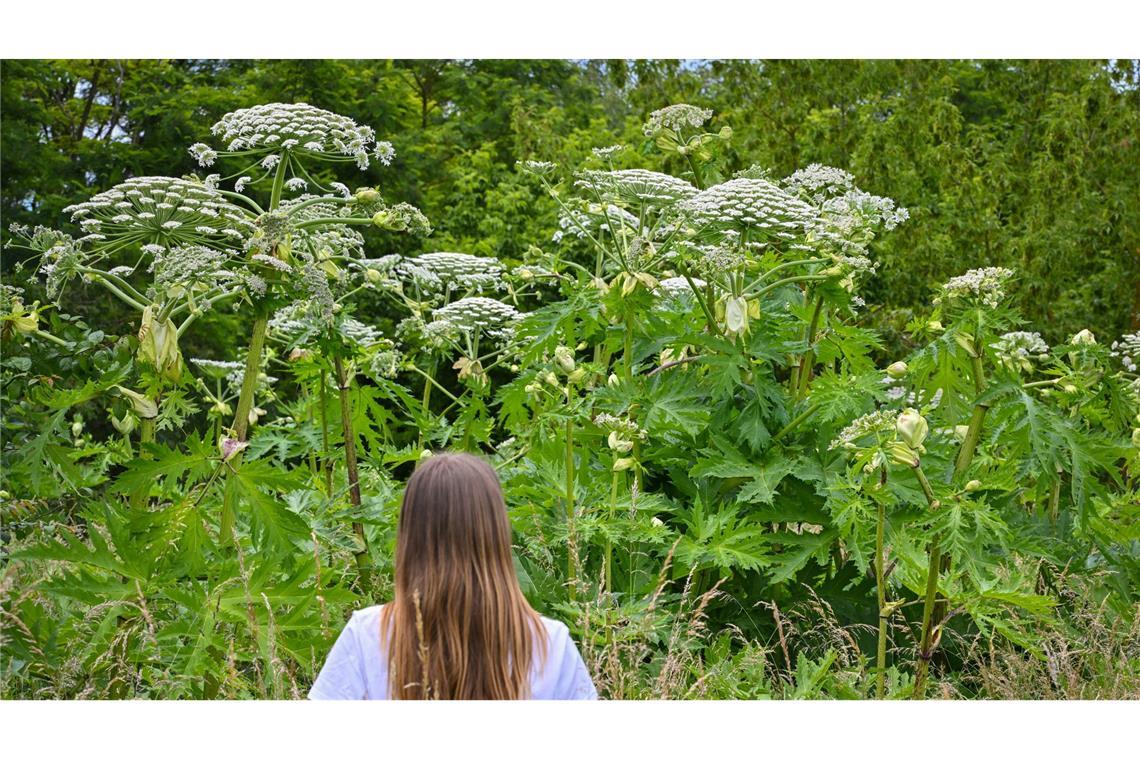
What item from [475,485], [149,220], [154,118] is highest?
[154,118]

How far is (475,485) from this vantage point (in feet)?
7.77

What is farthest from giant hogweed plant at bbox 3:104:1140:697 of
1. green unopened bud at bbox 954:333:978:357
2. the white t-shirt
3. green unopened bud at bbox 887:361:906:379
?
the white t-shirt

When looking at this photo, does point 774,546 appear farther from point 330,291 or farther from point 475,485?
point 475,485

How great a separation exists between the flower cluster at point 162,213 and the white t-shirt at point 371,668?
153cm

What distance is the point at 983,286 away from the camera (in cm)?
389

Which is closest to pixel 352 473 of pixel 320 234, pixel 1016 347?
pixel 320 234

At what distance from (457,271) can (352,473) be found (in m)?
1.55

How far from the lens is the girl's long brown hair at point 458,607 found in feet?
7.66

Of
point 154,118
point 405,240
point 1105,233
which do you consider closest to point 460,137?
point 405,240

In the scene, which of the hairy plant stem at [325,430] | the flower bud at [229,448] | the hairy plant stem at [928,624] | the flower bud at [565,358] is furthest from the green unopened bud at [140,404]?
the hairy plant stem at [928,624]

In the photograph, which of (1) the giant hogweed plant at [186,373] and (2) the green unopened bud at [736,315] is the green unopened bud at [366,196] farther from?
(2) the green unopened bud at [736,315]

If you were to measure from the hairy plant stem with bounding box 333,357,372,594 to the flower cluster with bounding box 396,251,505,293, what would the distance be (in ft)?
2.83

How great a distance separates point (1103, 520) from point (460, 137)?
12005 millimetres

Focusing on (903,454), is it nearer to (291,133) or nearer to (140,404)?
(291,133)
